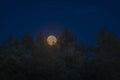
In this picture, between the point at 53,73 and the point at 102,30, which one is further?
the point at 102,30

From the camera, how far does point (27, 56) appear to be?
3025 centimetres

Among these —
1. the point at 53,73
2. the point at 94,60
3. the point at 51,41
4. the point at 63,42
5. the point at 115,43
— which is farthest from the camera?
the point at 63,42

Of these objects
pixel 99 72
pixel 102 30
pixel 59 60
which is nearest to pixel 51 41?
pixel 102 30

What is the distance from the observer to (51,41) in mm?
46406

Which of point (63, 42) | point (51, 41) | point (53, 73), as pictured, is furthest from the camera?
point (63, 42)

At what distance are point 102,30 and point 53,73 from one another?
20.3 m

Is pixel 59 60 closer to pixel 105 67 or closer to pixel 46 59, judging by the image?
pixel 46 59

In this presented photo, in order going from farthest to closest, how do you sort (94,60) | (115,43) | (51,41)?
(51,41) → (115,43) → (94,60)

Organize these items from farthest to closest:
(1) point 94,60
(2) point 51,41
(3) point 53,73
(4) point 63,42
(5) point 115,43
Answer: (4) point 63,42, (2) point 51,41, (5) point 115,43, (1) point 94,60, (3) point 53,73

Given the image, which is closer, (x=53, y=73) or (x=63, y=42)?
A: (x=53, y=73)

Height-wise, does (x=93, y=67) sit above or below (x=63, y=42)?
below

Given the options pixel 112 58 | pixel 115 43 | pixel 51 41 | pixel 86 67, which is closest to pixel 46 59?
pixel 86 67

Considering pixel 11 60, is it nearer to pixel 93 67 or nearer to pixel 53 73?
pixel 53 73

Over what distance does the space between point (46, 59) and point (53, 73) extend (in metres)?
2.36
